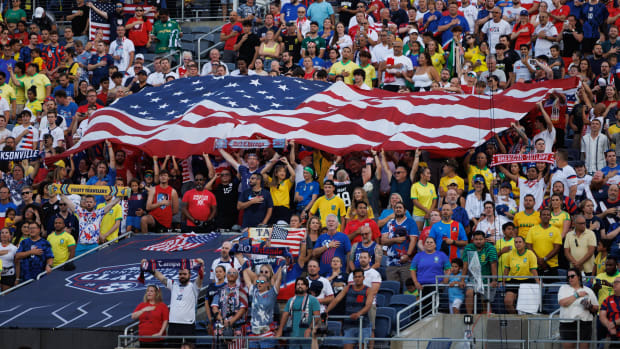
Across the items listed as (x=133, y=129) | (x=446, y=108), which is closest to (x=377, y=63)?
(x=446, y=108)

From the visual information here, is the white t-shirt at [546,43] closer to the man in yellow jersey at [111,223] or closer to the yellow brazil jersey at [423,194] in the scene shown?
the yellow brazil jersey at [423,194]

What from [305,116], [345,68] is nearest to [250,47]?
[345,68]

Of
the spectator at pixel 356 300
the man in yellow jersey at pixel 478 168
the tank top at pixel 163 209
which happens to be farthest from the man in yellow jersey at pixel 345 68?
the spectator at pixel 356 300

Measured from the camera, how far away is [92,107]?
22.4 meters

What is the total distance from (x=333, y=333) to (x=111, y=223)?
18.3 feet

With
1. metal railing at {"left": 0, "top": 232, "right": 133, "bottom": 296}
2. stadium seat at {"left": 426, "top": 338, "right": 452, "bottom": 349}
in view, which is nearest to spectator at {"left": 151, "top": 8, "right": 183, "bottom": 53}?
metal railing at {"left": 0, "top": 232, "right": 133, "bottom": 296}

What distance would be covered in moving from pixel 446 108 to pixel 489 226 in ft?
12.4

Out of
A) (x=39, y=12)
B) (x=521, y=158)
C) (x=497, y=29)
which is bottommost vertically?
(x=521, y=158)

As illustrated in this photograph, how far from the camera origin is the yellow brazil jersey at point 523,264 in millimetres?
15961

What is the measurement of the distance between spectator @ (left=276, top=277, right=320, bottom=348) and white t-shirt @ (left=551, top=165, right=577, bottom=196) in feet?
15.8

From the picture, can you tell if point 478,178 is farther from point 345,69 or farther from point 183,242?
point 345,69

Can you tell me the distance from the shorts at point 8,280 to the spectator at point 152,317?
3.29 metres

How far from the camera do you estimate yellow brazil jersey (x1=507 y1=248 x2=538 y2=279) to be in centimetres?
1596

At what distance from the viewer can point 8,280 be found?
17953mm
